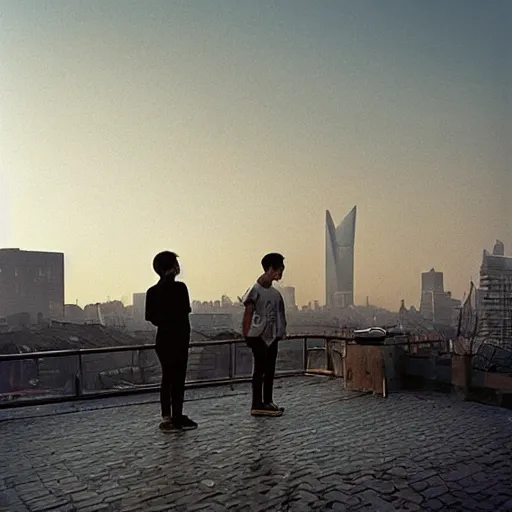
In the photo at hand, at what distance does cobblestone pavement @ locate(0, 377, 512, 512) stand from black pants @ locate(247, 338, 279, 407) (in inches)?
10.0

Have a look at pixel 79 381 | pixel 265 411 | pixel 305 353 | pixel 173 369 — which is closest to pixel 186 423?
pixel 173 369

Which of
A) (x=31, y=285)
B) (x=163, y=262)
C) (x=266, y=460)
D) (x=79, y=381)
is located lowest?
(x=266, y=460)

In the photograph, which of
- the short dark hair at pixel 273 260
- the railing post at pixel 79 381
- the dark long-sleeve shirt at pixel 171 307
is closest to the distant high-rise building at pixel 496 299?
the short dark hair at pixel 273 260

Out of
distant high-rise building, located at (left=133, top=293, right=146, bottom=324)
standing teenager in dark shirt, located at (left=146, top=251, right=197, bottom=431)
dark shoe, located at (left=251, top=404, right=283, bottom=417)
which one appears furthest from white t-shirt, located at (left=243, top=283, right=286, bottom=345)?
distant high-rise building, located at (left=133, top=293, right=146, bottom=324)

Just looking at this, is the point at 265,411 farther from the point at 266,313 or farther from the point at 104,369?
the point at 104,369

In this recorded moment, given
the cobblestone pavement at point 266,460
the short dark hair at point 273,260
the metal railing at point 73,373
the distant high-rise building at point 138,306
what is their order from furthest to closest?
1. the distant high-rise building at point 138,306
2. the metal railing at point 73,373
3. the short dark hair at point 273,260
4. the cobblestone pavement at point 266,460

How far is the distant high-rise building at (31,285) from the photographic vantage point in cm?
766

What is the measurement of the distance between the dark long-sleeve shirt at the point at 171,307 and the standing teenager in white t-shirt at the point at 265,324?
2.38ft

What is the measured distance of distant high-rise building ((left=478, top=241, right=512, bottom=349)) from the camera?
20.1 feet

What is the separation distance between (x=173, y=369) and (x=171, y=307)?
531 millimetres

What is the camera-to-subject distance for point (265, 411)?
5.48 meters

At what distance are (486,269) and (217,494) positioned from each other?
446 centimetres

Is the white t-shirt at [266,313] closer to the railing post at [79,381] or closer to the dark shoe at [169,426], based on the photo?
the dark shoe at [169,426]

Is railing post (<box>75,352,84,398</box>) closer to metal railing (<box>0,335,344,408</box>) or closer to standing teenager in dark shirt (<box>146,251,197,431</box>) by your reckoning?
metal railing (<box>0,335,344,408</box>)
